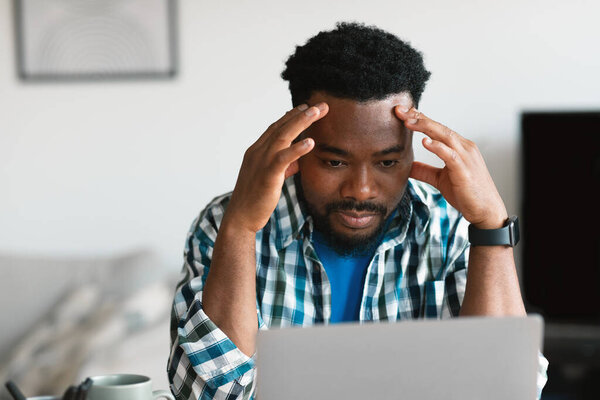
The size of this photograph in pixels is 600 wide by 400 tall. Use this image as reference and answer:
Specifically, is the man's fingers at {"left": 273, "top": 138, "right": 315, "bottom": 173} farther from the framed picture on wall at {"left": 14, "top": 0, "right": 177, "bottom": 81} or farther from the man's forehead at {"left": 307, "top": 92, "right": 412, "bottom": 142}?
the framed picture on wall at {"left": 14, "top": 0, "right": 177, "bottom": 81}

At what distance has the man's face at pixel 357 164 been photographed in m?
1.17

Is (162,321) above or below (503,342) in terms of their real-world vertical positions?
below

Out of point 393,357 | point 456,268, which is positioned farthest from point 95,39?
point 393,357

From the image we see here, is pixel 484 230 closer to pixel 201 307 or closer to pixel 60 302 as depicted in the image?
pixel 201 307

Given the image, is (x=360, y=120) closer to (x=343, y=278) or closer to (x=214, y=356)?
(x=343, y=278)

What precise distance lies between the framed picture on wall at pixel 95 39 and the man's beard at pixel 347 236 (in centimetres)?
155

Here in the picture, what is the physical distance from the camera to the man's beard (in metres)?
1.20

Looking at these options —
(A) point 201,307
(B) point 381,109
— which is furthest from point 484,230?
(A) point 201,307

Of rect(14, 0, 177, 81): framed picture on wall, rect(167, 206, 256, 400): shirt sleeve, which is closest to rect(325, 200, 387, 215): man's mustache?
rect(167, 206, 256, 400): shirt sleeve

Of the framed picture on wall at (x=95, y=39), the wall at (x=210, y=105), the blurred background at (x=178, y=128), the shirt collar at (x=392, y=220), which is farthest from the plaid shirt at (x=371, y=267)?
the framed picture on wall at (x=95, y=39)

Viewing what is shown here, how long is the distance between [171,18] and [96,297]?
1015 millimetres

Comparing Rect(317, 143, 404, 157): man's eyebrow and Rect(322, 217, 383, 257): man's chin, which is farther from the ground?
Rect(317, 143, 404, 157): man's eyebrow

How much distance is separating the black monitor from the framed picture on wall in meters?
1.30

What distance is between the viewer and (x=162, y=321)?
2189 mm
